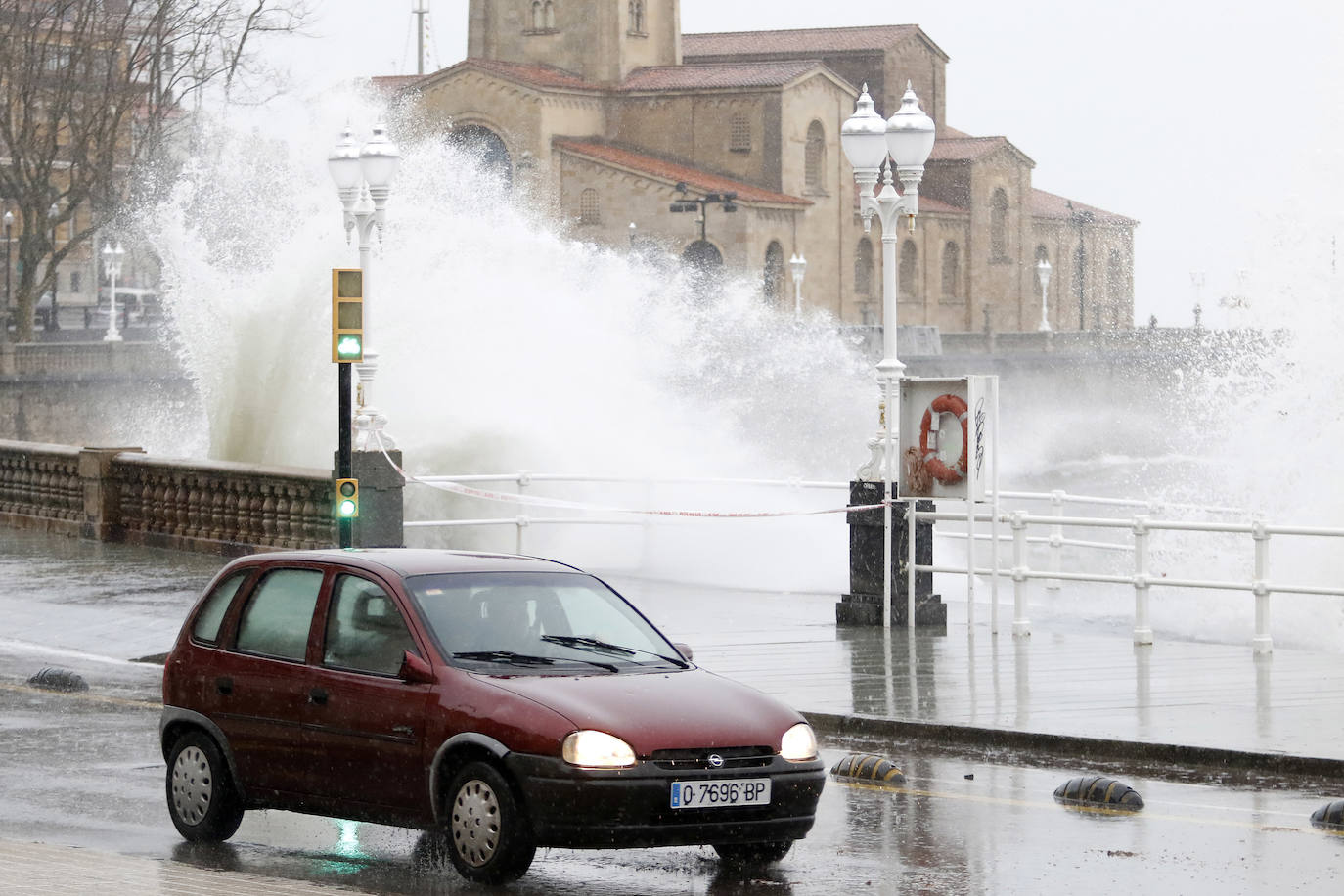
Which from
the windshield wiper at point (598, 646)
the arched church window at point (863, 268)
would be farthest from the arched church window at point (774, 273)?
the windshield wiper at point (598, 646)

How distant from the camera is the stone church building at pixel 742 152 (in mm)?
94000

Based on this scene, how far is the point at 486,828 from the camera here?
8.34 metres

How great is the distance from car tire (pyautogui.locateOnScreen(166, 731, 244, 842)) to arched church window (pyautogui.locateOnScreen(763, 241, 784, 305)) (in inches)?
3447

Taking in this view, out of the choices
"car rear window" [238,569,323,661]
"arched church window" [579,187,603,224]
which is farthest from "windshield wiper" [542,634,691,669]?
"arched church window" [579,187,603,224]

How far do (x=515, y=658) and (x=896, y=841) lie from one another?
1.93 meters

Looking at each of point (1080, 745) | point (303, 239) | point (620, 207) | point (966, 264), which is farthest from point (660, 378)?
point (1080, 745)

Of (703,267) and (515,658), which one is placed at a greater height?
(703,267)

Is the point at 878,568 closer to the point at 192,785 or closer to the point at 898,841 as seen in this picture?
the point at 898,841

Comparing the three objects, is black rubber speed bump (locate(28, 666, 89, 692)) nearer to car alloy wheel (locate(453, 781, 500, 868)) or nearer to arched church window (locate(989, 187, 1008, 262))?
car alloy wheel (locate(453, 781, 500, 868))

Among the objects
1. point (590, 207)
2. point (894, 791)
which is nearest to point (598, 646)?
point (894, 791)

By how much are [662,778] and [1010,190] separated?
113103 millimetres

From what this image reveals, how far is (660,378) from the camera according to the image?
69.8m

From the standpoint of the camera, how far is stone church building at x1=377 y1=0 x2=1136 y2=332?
308ft

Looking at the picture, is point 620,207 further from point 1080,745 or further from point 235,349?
point 1080,745
